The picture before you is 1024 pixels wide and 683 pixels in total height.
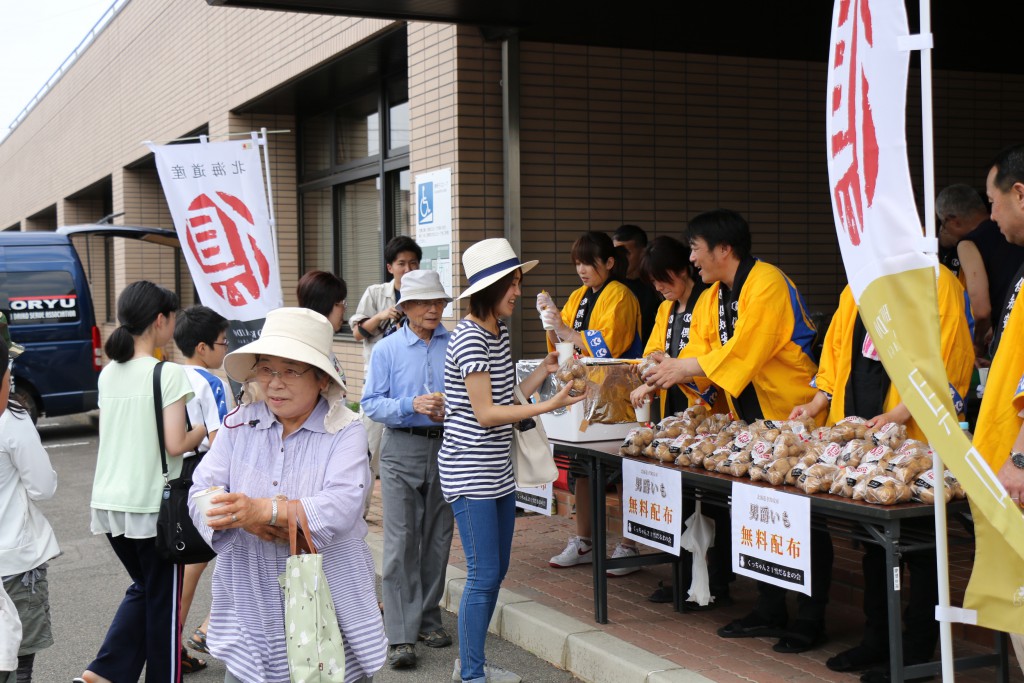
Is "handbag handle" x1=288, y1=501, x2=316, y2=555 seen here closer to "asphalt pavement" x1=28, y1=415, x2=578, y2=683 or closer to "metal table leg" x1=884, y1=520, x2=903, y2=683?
"metal table leg" x1=884, y1=520, x2=903, y2=683

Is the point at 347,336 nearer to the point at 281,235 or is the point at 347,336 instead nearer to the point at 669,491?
the point at 281,235

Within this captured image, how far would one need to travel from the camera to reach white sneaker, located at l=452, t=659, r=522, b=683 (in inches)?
196

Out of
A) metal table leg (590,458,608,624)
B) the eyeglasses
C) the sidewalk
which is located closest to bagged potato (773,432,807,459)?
the sidewalk

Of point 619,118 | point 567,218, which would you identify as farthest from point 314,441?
point 619,118

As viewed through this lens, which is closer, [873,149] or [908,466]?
[873,149]

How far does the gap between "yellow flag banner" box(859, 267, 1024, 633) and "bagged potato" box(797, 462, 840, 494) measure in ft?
3.25

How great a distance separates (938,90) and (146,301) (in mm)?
8108

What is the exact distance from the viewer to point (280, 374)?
3188mm

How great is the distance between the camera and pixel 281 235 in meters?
13.9

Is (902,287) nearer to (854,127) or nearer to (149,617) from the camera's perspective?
(854,127)

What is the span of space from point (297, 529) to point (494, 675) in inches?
92.7

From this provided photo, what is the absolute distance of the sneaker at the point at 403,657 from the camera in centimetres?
536

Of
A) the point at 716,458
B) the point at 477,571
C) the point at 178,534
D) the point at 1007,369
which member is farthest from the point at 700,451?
the point at 178,534

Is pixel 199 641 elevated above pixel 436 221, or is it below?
below
